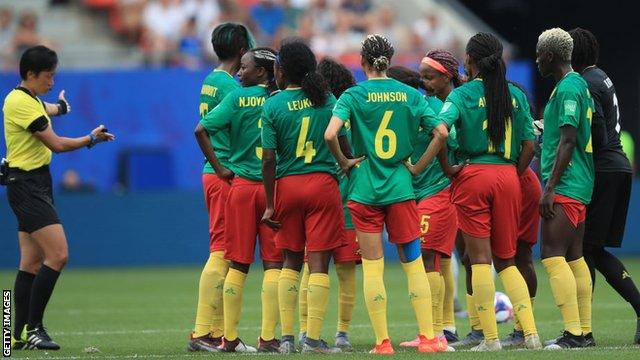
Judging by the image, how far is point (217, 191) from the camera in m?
10.3

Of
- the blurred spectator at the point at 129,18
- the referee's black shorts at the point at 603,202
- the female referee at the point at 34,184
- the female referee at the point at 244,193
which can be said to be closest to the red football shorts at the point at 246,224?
the female referee at the point at 244,193

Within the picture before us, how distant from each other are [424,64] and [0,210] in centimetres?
1221

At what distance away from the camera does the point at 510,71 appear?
23609mm

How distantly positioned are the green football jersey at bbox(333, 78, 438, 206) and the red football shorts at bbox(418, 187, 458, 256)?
123cm

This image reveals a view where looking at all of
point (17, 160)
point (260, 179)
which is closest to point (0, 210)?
point (17, 160)

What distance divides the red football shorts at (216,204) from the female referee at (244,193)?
0.96 ft

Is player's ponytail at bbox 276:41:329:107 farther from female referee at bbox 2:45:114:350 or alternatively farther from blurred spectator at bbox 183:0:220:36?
blurred spectator at bbox 183:0:220:36

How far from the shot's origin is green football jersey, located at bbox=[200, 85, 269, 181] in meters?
9.82

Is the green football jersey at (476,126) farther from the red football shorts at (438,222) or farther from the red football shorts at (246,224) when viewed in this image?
the red football shorts at (246,224)

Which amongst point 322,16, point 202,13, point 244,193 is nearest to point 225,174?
point 244,193

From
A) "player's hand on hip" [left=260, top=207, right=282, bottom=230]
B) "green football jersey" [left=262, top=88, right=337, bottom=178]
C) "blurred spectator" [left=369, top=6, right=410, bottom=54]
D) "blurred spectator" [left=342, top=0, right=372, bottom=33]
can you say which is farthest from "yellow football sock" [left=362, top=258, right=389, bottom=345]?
"blurred spectator" [left=342, top=0, right=372, bottom=33]

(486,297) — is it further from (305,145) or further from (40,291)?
(40,291)

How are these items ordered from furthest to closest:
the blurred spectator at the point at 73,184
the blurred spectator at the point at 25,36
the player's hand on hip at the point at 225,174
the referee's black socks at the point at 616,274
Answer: the blurred spectator at the point at 25,36 < the blurred spectator at the point at 73,184 < the referee's black socks at the point at 616,274 < the player's hand on hip at the point at 225,174

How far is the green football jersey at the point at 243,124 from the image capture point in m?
9.82
